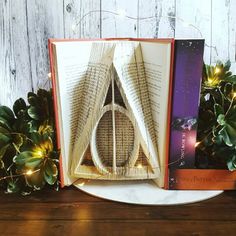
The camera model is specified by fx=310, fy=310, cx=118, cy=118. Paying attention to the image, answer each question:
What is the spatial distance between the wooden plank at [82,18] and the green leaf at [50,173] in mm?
444

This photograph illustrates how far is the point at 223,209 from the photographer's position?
26.0 inches

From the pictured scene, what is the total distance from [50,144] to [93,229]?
8.4 inches

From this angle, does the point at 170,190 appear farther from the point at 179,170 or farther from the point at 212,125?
the point at 212,125

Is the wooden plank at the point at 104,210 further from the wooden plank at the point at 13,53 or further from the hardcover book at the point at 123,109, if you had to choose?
the wooden plank at the point at 13,53

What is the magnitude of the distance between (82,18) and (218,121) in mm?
521

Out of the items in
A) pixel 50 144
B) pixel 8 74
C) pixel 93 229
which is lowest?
pixel 93 229

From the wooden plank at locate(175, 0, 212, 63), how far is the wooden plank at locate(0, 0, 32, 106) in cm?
47

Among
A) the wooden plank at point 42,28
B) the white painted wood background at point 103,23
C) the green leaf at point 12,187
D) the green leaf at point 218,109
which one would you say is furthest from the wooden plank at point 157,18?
the green leaf at point 12,187

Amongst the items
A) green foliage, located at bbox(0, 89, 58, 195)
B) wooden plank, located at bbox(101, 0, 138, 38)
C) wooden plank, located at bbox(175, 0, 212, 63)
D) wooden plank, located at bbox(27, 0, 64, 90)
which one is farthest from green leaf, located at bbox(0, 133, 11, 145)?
wooden plank, located at bbox(175, 0, 212, 63)

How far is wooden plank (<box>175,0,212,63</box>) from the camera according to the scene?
3.02 ft

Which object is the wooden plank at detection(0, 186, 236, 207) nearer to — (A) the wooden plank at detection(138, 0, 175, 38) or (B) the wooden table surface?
(B) the wooden table surface

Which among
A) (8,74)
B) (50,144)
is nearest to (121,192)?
(50,144)

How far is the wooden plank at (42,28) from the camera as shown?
93 centimetres

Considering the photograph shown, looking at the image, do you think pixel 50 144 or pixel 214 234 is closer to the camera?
pixel 214 234
